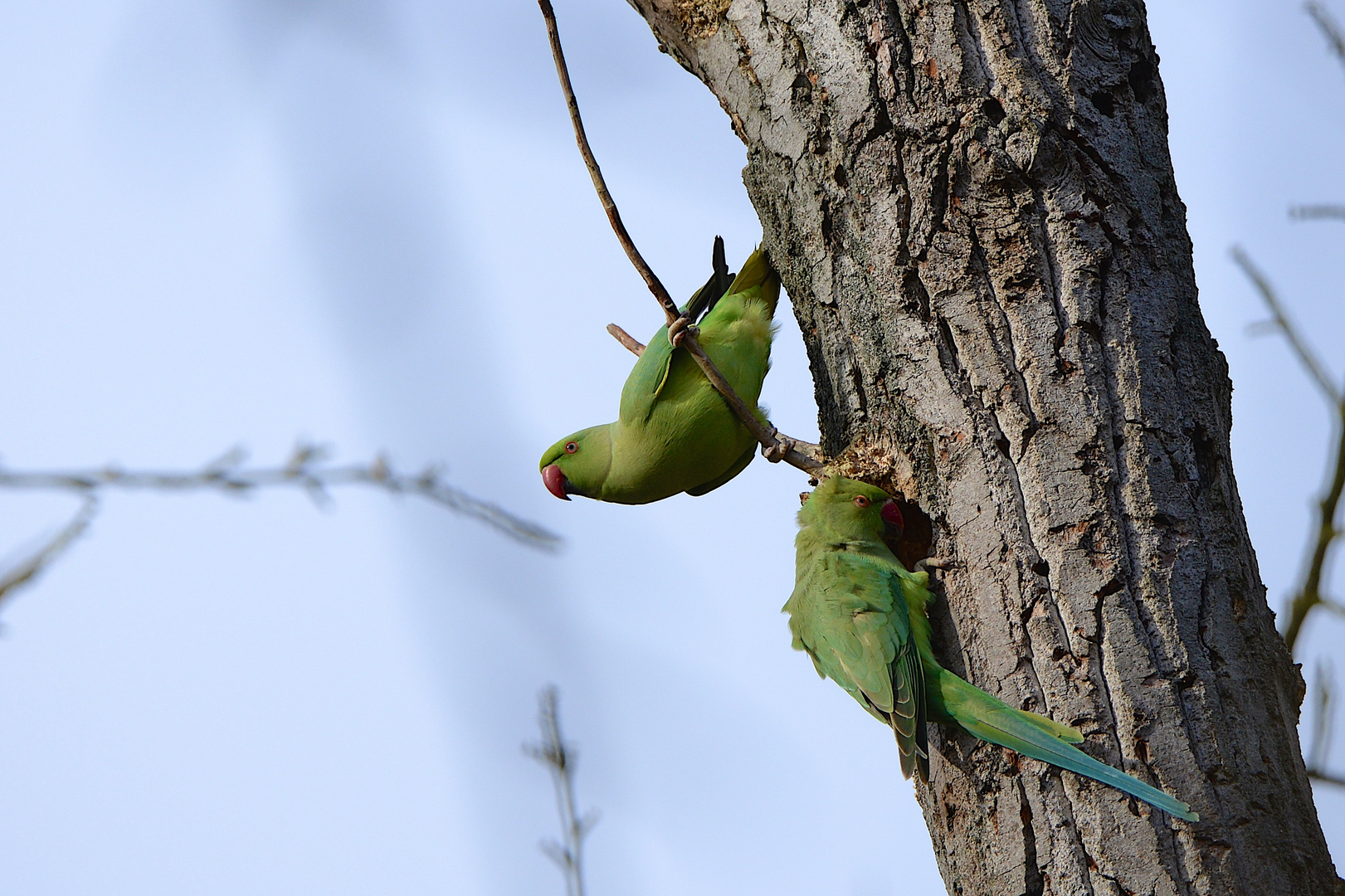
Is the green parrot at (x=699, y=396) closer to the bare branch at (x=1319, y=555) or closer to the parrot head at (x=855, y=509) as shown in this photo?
the parrot head at (x=855, y=509)

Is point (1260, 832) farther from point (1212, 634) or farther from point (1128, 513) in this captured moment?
point (1128, 513)

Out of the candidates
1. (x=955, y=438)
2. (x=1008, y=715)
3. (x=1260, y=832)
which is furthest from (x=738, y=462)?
(x=1260, y=832)

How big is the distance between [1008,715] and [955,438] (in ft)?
2.17

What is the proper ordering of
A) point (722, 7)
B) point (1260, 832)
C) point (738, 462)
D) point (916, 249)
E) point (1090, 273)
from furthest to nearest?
point (738, 462)
point (722, 7)
point (916, 249)
point (1090, 273)
point (1260, 832)

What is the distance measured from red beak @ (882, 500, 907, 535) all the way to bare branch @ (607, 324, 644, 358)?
1.37 meters

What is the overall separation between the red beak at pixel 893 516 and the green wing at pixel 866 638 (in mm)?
142

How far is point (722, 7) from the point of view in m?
3.02

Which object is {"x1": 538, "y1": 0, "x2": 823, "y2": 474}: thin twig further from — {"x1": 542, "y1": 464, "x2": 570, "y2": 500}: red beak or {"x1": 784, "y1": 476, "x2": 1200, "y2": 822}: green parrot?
{"x1": 542, "y1": 464, "x2": 570, "y2": 500}: red beak

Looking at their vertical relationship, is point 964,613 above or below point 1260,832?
above

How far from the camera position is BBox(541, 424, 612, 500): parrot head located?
4262mm

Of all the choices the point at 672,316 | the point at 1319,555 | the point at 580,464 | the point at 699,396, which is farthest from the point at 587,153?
the point at 1319,555

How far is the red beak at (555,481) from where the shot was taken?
4.37 m

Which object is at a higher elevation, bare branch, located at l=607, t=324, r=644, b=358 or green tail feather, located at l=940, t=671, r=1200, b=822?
bare branch, located at l=607, t=324, r=644, b=358

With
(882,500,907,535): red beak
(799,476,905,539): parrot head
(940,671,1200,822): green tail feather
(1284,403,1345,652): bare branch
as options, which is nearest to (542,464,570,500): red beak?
(799,476,905,539): parrot head
